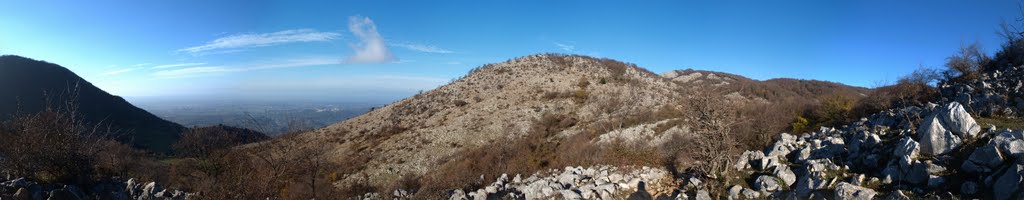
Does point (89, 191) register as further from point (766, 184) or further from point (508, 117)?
point (508, 117)

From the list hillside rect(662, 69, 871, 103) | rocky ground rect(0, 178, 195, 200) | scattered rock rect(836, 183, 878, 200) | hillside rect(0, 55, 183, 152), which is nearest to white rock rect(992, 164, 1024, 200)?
scattered rock rect(836, 183, 878, 200)

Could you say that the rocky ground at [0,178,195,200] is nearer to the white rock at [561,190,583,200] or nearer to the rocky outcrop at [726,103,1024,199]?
the white rock at [561,190,583,200]

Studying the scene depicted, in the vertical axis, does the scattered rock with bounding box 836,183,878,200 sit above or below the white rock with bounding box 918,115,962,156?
below

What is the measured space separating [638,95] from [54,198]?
3401 centimetres

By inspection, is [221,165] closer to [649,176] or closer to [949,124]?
[649,176]

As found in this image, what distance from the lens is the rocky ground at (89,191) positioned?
364 inches

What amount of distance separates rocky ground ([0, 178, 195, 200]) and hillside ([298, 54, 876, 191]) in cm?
834

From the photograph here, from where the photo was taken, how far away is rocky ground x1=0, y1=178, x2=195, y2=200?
9234mm

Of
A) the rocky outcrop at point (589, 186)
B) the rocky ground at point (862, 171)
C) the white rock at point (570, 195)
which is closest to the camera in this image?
the rocky ground at point (862, 171)

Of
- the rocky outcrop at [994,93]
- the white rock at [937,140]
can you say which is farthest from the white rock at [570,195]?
the rocky outcrop at [994,93]

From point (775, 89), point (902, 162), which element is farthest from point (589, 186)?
point (775, 89)

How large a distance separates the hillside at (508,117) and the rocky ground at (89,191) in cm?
834

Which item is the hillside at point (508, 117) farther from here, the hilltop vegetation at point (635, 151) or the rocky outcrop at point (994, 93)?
the rocky outcrop at point (994, 93)

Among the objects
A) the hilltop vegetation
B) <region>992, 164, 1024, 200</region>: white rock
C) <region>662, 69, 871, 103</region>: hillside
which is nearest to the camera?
<region>992, 164, 1024, 200</region>: white rock
